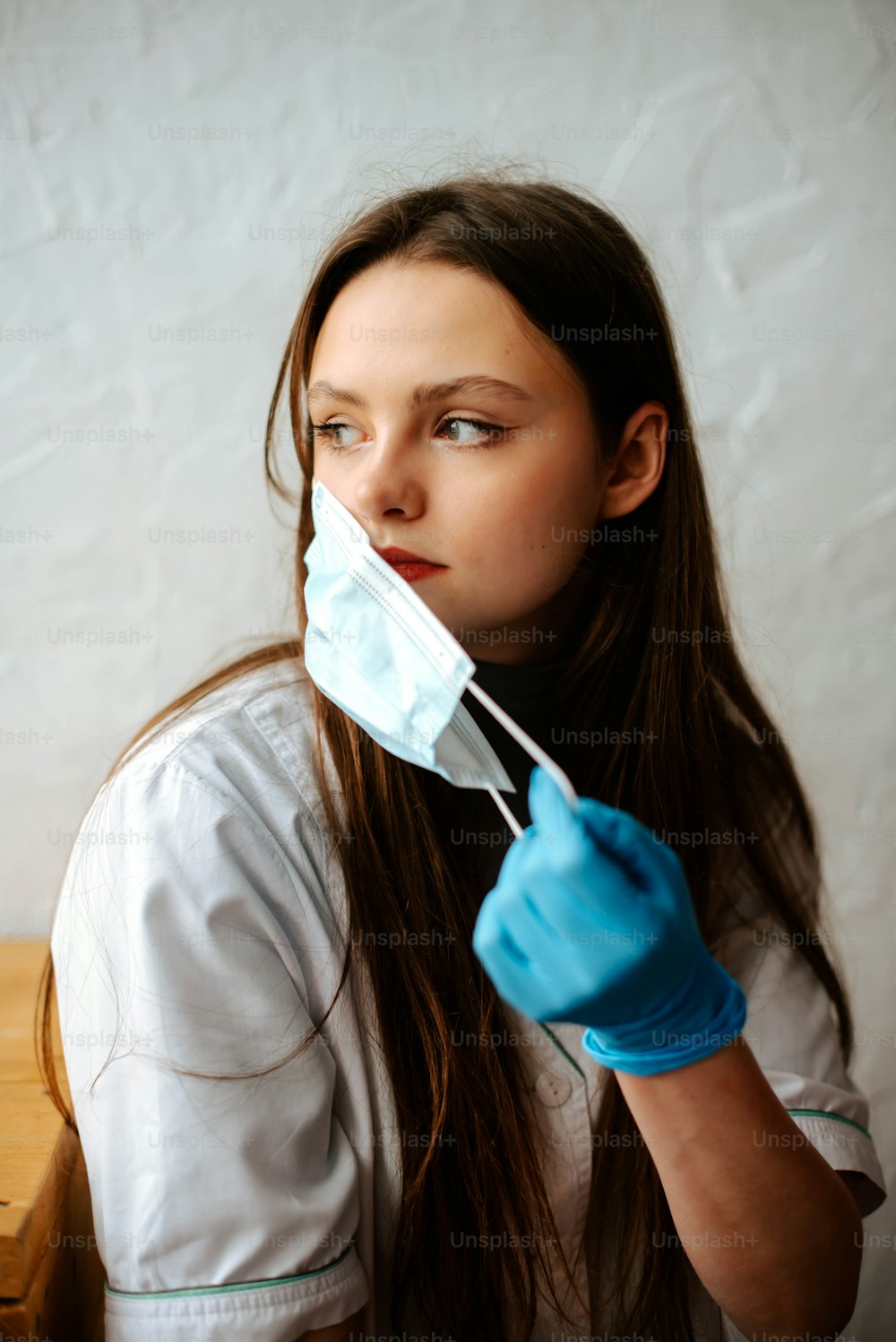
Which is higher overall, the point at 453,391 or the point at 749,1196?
the point at 453,391

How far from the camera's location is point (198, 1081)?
0.80 meters

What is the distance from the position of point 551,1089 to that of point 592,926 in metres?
0.40

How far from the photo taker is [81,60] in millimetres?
1333

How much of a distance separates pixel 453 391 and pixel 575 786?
1.34ft

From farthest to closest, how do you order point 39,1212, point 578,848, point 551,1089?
point 551,1089
point 39,1212
point 578,848

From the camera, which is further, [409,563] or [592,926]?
[409,563]

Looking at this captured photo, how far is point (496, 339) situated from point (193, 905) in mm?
510

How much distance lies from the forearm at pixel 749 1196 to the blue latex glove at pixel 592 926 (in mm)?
60

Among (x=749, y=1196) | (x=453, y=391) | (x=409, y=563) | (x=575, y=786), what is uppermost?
(x=453, y=391)

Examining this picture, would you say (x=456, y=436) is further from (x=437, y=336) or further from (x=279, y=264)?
(x=279, y=264)

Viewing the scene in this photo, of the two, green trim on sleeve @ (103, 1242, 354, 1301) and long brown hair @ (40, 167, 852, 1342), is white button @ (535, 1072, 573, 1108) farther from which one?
green trim on sleeve @ (103, 1242, 354, 1301)

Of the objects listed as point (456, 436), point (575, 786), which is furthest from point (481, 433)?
point (575, 786)

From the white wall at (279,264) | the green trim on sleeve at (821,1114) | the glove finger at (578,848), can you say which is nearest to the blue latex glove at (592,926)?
the glove finger at (578,848)

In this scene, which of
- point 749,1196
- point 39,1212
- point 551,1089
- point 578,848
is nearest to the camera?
point 578,848
